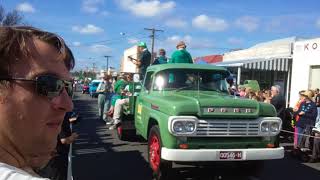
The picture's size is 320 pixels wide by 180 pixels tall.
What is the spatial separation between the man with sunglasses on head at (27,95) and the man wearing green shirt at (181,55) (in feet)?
29.8

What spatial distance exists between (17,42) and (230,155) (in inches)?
254

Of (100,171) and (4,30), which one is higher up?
(4,30)

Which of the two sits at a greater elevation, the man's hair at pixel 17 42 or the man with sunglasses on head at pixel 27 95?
the man's hair at pixel 17 42

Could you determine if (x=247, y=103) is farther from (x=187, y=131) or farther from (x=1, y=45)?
(x=1, y=45)

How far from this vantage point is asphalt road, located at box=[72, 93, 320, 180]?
8248 millimetres

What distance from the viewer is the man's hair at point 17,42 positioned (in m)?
1.29

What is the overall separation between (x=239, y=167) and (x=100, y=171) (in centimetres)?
261

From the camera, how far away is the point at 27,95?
133 cm

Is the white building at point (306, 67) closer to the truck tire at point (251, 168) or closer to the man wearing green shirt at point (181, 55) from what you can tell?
the man wearing green shirt at point (181, 55)

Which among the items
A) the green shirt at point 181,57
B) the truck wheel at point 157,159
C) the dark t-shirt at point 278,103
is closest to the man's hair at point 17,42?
the truck wheel at point 157,159

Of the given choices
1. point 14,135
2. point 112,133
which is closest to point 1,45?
point 14,135

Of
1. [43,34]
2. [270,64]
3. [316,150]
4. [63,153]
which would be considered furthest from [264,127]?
[270,64]

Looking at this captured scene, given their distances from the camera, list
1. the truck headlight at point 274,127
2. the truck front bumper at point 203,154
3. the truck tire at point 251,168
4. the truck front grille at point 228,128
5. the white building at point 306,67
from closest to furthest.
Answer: the truck front bumper at point 203,154 < the truck front grille at point 228,128 < the truck headlight at point 274,127 < the truck tire at point 251,168 < the white building at point 306,67

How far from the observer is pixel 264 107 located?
7.84 m
